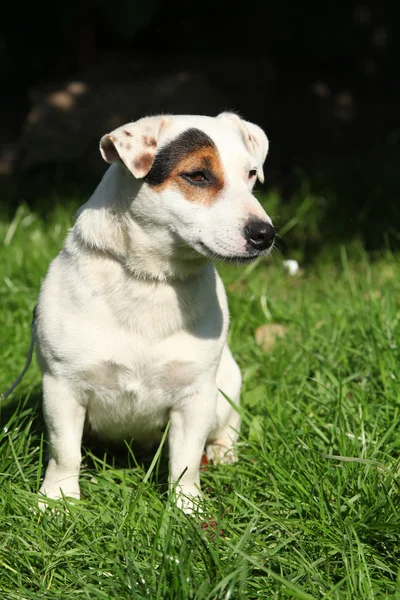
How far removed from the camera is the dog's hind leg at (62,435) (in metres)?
3.08

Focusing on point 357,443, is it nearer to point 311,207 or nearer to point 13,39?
point 311,207

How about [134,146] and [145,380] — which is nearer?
[134,146]

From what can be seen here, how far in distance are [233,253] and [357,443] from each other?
978mm

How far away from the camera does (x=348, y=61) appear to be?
30.6 feet

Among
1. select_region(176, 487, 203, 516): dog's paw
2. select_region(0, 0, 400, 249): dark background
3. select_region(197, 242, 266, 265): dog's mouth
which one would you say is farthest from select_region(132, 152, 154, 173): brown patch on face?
select_region(0, 0, 400, 249): dark background

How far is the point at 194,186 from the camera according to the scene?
9.66 feet

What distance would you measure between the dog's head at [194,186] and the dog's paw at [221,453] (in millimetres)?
984

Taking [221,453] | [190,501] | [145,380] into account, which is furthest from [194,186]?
[221,453]

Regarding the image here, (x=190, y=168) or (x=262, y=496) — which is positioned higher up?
(x=190, y=168)

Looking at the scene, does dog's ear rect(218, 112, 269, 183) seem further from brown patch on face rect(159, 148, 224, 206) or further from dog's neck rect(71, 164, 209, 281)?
dog's neck rect(71, 164, 209, 281)

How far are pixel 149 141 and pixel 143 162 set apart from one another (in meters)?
0.10

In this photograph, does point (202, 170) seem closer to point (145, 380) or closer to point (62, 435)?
point (145, 380)

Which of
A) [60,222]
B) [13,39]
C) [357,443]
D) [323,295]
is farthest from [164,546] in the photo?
[13,39]

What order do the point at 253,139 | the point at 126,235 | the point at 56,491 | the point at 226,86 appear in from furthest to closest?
the point at 226,86 < the point at 253,139 < the point at 56,491 < the point at 126,235
